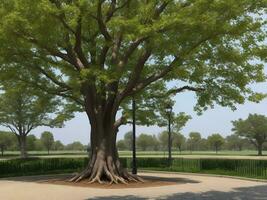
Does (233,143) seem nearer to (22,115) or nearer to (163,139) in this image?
(163,139)

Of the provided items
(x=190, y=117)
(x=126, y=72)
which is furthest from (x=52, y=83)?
(x=190, y=117)

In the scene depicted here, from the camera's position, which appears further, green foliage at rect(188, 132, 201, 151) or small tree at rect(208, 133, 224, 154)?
green foliage at rect(188, 132, 201, 151)

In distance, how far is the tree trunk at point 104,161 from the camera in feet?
82.9

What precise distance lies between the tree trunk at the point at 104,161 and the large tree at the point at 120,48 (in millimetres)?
53

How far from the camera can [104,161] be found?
2594 centimetres

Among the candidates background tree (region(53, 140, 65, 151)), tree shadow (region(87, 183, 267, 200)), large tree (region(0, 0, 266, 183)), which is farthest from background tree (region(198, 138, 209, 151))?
tree shadow (region(87, 183, 267, 200))

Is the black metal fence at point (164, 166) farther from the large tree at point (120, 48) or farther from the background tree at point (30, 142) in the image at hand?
the background tree at point (30, 142)

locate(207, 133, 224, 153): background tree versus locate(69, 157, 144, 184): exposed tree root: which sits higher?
locate(207, 133, 224, 153): background tree

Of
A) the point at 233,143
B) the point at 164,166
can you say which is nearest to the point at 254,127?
the point at 164,166

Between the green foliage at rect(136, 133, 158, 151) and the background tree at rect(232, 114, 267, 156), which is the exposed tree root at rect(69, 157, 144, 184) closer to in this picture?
the background tree at rect(232, 114, 267, 156)

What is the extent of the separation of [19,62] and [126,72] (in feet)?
22.1

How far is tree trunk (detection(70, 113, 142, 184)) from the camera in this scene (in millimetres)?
25266

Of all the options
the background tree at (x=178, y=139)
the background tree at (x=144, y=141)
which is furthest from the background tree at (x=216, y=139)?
the background tree at (x=144, y=141)

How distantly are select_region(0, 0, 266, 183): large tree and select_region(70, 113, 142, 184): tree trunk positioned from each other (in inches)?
2.1
